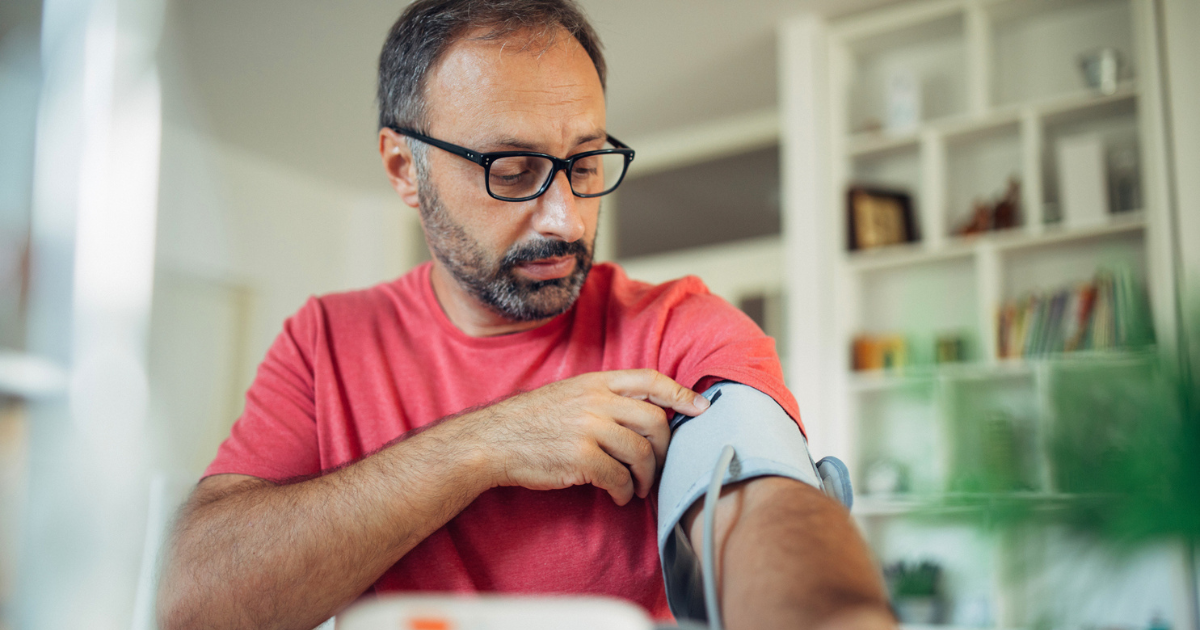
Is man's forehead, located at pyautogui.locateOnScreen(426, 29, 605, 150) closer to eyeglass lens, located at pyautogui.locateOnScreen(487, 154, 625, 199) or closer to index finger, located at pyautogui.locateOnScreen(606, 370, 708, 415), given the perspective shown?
eyeglass lens, located at pyautogui.locateOnScreen(487, 154, 625, 199)

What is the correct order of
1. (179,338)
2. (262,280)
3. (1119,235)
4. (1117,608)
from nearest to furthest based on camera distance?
(1117,608) → (1119,235) → (179,338) → (262,280)

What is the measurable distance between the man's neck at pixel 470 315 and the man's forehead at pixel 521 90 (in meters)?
0.21

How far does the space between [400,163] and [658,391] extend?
1.96 feet

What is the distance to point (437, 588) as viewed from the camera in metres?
0.94

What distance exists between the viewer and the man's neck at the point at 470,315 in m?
1.11

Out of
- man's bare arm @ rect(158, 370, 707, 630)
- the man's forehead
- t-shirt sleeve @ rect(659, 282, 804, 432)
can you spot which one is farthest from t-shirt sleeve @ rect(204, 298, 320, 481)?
t-shirt sleeve @ rect(659, 282, 804, 432)

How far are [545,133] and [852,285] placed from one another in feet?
9.19

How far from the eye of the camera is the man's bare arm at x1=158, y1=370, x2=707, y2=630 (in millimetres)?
796

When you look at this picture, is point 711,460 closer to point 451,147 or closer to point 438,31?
point 451,147

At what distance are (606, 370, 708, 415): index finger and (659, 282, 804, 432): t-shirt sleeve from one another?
4cm

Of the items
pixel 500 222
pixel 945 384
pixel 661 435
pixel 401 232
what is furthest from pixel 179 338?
pixel 945 384

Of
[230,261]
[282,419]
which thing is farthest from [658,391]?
[230,261]

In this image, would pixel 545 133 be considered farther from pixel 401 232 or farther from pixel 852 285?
pixel 401 232

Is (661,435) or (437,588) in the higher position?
(661,435)
